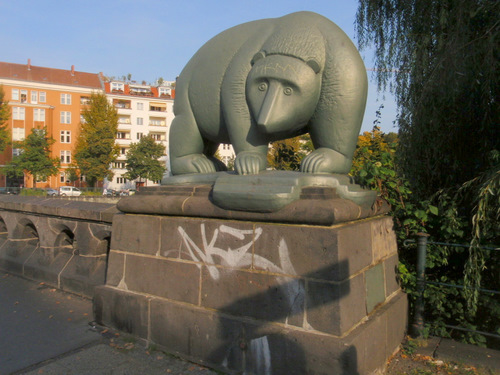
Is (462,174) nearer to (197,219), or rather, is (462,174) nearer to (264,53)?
(264,53)

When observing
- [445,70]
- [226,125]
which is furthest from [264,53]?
[445,70]

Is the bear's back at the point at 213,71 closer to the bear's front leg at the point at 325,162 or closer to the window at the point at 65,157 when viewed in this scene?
the bear's front leg at the point at 325,162

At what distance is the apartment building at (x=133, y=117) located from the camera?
5206 cm

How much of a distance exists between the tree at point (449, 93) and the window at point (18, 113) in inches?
2003

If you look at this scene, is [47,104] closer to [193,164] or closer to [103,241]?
[103,241]

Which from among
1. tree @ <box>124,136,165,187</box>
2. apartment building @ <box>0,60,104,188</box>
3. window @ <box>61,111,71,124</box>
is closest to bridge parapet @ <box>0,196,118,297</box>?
tree @ <box>124,136,165,187</box>

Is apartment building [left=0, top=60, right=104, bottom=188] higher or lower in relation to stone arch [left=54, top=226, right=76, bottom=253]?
higher

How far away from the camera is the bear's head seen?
3.07 m

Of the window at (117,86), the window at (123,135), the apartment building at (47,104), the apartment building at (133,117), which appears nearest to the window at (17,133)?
the apartment building at (47,104)

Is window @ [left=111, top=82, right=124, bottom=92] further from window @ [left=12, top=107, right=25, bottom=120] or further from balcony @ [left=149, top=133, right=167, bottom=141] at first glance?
window @ [left=12, top=107, right=25, bottom=120]

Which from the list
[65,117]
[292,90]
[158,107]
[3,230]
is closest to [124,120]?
[158,107]

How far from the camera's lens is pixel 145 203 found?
354 cm

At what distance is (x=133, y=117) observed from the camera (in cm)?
5288

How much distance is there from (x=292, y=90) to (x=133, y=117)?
2090 inches
